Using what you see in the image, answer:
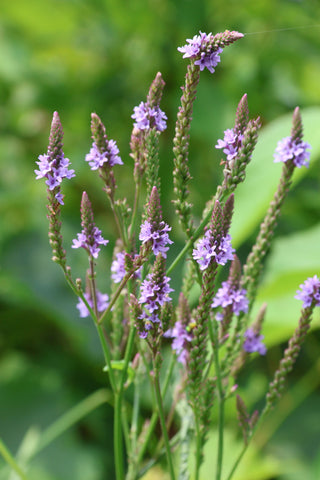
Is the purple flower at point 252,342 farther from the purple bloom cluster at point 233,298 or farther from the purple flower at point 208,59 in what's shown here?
the purple flower at point 208,59

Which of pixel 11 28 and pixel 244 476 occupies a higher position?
pixel 11 28

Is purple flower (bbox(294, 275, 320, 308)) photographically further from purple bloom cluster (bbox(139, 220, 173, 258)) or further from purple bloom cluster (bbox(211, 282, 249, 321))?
purple bloom cluster (bbox(139, 220, 173, 258))

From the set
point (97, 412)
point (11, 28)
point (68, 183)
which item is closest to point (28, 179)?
point (68, 183)

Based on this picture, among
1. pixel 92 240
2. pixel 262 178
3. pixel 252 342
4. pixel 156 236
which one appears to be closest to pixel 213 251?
pixel 156 236

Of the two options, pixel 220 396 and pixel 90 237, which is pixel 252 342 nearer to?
pixel 220 396

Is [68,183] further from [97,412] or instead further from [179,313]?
[179,313]

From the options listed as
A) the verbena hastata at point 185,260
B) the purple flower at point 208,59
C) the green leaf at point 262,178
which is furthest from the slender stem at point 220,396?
the green leaf at point 262,178
